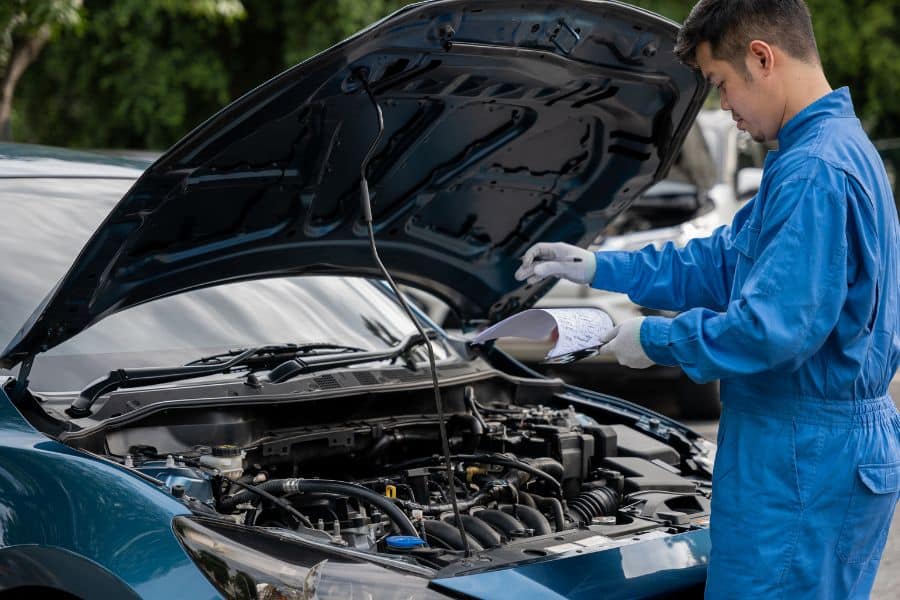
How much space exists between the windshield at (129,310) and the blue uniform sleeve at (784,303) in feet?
5.55

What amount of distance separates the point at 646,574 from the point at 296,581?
0.85 metres

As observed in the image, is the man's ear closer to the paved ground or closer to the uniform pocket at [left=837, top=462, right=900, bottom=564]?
the uniform pocket at [left=837, top=462, right=900, bottom=564]

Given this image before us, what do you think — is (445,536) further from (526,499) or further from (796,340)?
(796,340)

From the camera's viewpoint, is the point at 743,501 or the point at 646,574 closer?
the point at 743,501

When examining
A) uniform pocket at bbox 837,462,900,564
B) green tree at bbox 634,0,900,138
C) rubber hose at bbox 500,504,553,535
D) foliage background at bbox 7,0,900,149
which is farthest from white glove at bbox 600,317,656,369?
green tree at bbox 634,0,900,138

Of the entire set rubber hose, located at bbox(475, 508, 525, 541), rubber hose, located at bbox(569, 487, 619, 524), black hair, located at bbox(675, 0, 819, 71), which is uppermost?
black hair, located at bbox(675, 0, 819, 71)

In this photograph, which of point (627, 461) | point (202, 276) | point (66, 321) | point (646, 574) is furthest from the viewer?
point (627, 461)

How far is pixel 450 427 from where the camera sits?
3.81 m

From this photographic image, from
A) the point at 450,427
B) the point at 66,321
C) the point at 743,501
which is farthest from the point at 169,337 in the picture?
the point at 743,501

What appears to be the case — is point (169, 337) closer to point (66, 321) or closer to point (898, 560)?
point (66, 321)

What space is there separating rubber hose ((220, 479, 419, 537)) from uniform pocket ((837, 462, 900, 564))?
3.27ft

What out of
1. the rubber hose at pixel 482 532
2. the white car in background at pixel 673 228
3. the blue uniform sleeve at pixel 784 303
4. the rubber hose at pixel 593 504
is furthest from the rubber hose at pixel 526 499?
the white car in background at pixel 673 228

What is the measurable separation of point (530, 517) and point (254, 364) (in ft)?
3.13

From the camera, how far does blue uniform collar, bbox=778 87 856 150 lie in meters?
2.46
